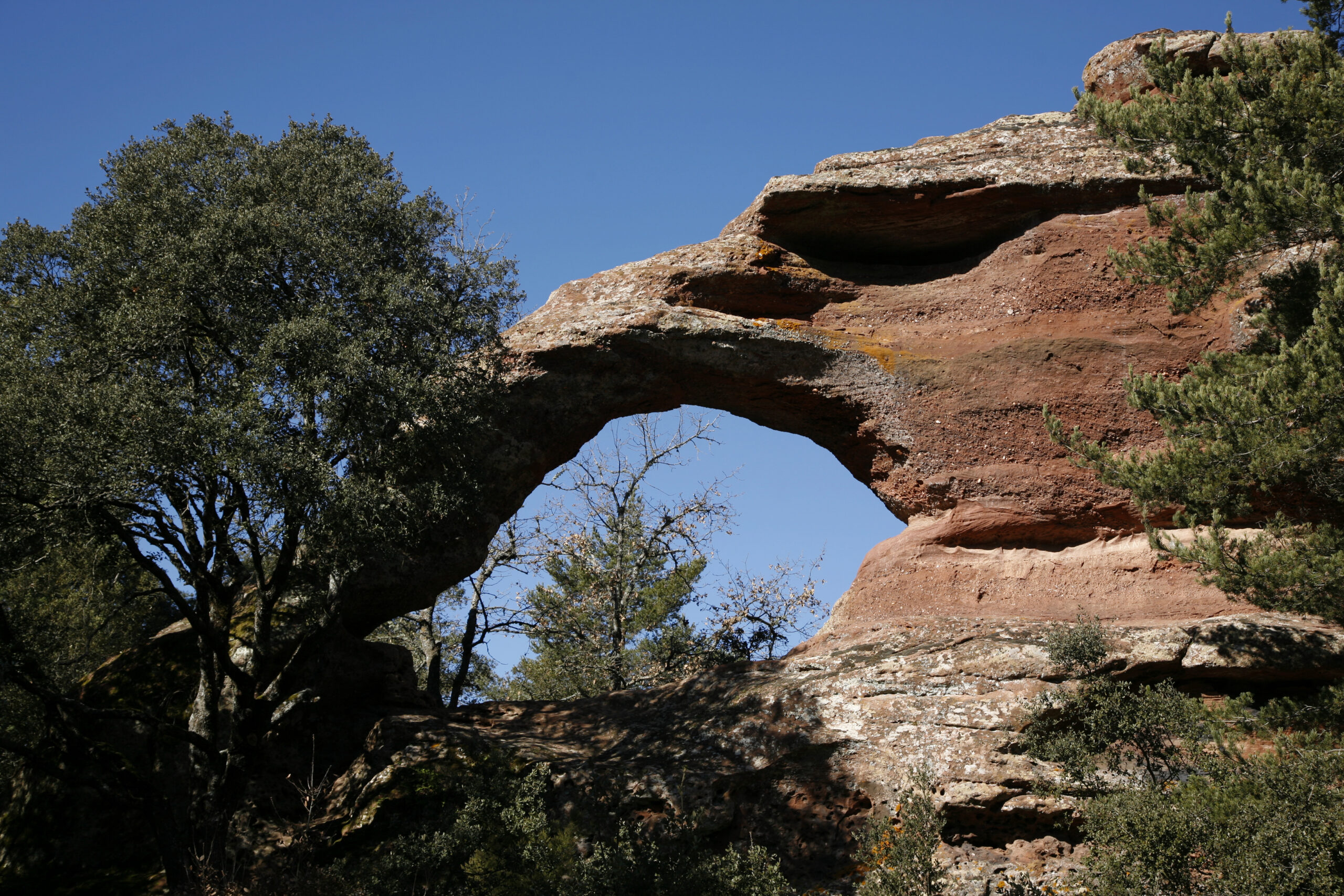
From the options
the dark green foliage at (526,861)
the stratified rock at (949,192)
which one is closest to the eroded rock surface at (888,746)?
the dark green foliage at (526,861)

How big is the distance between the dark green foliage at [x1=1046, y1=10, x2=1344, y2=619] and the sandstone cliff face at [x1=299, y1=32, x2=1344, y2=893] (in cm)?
141

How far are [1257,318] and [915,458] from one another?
4753 millimetres

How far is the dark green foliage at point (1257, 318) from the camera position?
989cm

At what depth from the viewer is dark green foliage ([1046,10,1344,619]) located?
9.89 metres

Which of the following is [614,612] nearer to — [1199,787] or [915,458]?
[915,458]

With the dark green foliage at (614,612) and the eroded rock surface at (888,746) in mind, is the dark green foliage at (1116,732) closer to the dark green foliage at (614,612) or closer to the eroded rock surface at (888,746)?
the eroded rock surface at (888,746)

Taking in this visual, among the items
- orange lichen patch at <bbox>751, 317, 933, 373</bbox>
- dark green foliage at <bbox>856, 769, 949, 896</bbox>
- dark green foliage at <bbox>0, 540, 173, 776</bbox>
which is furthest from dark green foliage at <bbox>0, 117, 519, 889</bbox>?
dark green foliage at <bbox>856, 769, 949, 896</bbox>

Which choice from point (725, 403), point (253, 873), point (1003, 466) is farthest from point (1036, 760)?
point (253, 873)

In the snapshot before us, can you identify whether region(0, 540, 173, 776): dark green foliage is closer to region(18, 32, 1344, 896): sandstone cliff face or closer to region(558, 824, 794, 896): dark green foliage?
region(18, 32, 1344, 896): sandstone cliff face

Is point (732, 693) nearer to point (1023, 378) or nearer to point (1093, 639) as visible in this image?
point (1093, 639)

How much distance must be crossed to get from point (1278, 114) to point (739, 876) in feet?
33.4

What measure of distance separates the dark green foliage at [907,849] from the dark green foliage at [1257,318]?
12.7 feet

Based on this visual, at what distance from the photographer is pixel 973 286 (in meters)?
15.3

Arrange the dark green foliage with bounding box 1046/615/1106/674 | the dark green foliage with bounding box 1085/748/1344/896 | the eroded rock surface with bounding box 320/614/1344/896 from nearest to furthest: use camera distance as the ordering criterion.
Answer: the dark green foliage with bounding box 1085/748/1344/896 < the eroded rock surface with bounding box 320/614/1344/896 < the dark green foliage with bounding box 1046/615/1106/674
